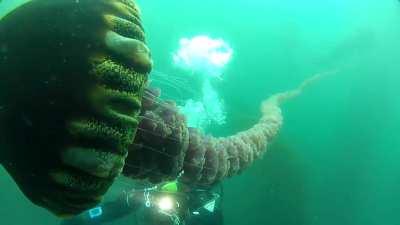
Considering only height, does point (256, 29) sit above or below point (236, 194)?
above

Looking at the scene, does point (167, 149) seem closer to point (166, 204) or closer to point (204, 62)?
point (166, 204)

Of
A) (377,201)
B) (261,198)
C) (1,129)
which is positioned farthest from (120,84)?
(377,201)

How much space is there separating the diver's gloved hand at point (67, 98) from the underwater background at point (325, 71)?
2677 cm

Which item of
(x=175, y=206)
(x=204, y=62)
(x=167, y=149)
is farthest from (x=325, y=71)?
(x=167, y=149)

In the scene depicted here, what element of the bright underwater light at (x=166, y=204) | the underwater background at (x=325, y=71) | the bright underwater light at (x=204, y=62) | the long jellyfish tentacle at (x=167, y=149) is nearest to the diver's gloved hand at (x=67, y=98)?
the long jellyfish tentacle at (x=167, y=149)

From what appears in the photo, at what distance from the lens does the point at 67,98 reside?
174 cm

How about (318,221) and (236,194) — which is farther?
(318,221)

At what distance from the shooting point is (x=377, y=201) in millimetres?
42031

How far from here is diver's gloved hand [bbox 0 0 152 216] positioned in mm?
1739

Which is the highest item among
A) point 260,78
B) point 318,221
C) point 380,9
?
point 380,9

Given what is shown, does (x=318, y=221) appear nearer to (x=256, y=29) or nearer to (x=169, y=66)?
(x=169, y=66)

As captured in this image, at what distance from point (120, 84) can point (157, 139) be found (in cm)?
105

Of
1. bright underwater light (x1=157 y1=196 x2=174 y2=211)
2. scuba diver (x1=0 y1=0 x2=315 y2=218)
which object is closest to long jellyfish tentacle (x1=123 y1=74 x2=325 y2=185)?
scuba diver (x1=0 y1=0 x2=315 y2=218)

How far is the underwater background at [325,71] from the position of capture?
35.2 m
